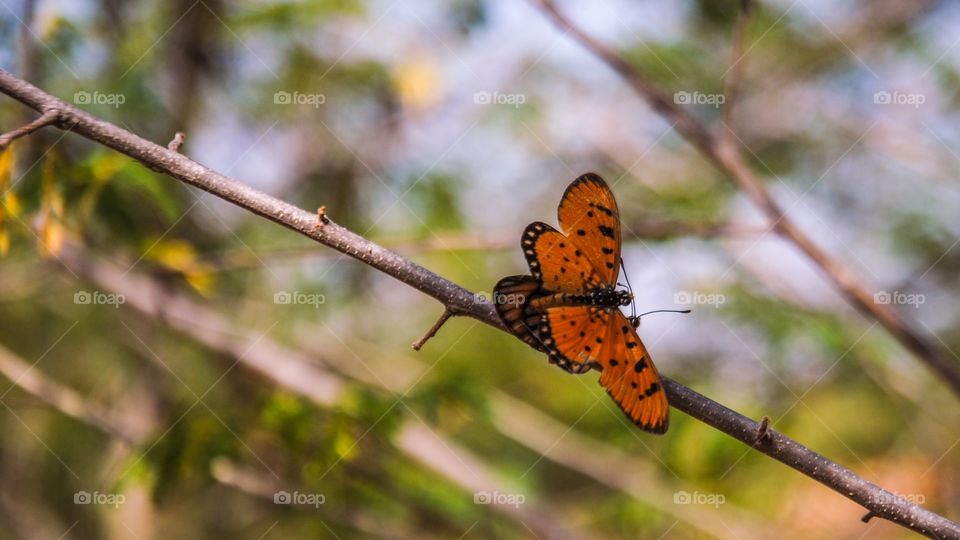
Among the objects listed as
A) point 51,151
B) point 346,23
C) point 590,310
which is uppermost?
point 346,23

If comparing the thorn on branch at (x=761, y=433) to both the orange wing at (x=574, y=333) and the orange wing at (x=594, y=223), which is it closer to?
the orange wing at (x=574, y=333)

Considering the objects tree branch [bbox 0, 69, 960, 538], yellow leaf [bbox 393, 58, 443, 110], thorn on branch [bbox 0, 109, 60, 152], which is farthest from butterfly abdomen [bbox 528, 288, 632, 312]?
yellow leaf [bbox 393, 58, 443, 110]

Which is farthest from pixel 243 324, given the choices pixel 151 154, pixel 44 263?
pixel 151 154

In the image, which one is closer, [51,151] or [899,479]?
[51,151]

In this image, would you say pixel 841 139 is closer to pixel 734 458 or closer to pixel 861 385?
pixel 861 385

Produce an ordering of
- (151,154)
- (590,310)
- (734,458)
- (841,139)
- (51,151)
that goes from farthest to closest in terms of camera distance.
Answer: (841,139)
(734,458)
(51,151)
(590,310)
(151,154)
